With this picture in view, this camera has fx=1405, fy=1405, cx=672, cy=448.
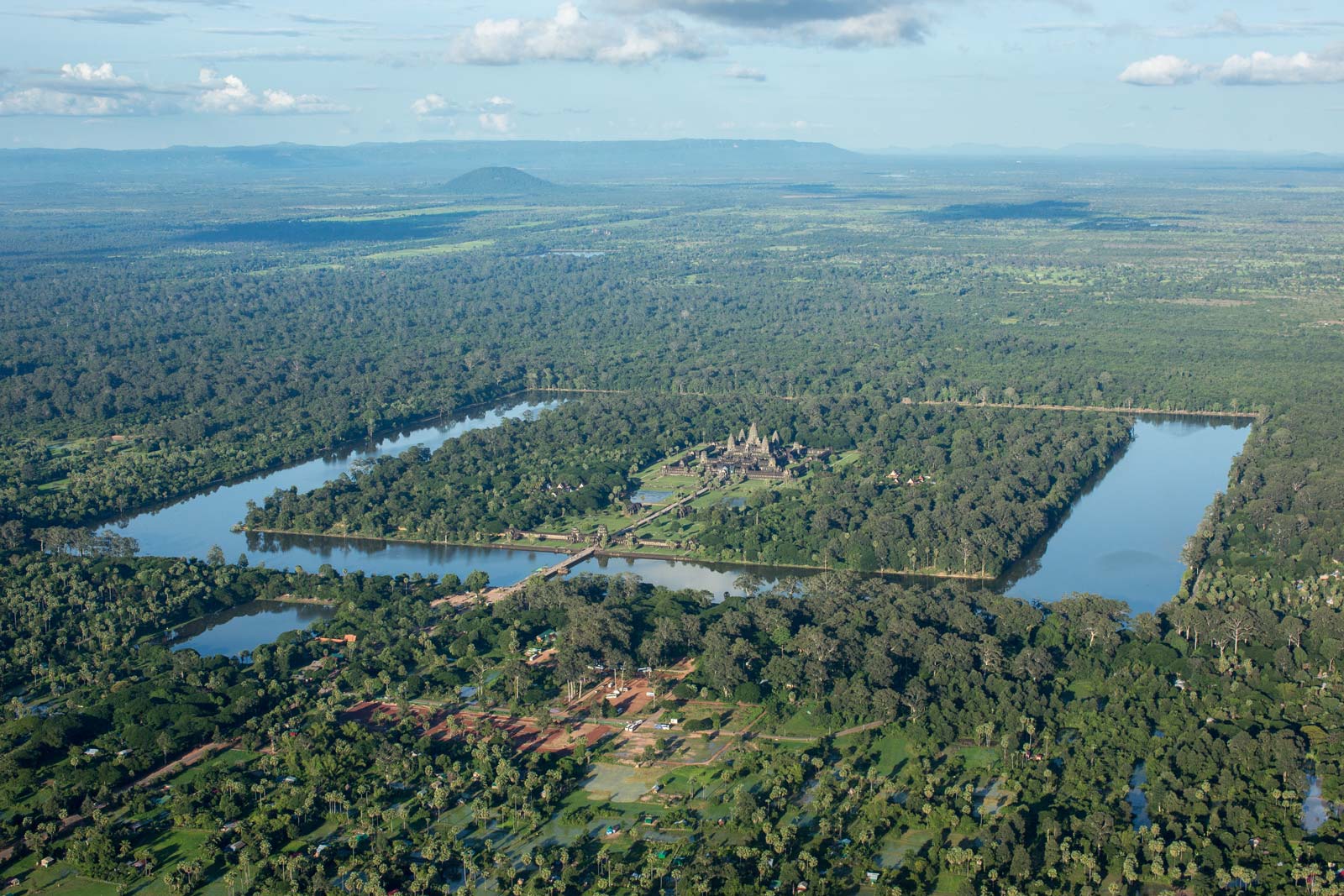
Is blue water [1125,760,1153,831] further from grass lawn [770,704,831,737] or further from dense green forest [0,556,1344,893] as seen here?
grass lawn [770,704,831,737]

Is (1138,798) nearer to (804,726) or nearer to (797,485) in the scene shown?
(804,726)

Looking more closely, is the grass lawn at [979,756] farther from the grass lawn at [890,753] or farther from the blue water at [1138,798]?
the blue water at [1138,798]

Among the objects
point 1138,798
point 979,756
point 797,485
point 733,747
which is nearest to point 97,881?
point 733,747

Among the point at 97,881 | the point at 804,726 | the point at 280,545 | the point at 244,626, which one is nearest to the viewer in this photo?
the point at 97,881

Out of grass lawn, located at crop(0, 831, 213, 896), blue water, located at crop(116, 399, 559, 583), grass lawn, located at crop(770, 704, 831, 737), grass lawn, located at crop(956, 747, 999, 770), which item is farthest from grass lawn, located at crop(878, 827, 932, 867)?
blue water, located at crop(116, 399, 559, 583)

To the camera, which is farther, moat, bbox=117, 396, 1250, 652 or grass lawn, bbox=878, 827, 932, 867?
moat, bbox=117, 396, 1250, 652

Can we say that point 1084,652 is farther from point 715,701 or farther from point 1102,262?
point 1102,262

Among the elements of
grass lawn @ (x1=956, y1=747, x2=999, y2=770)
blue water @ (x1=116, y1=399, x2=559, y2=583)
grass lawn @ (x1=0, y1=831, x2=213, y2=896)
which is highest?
blue water @ (x1=116, y1=399, x2=559, y2=583)

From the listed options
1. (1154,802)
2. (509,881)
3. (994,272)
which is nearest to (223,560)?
(509,881)
